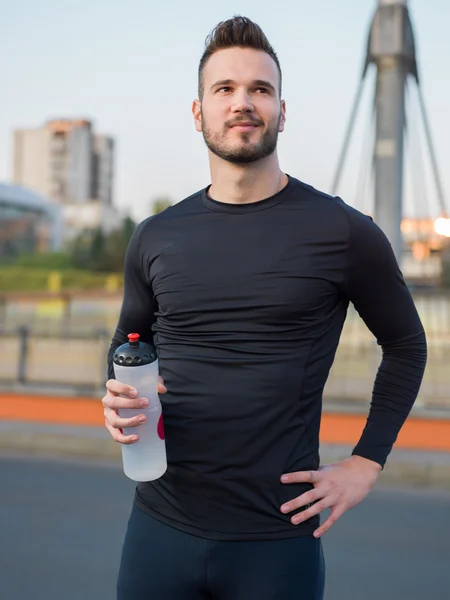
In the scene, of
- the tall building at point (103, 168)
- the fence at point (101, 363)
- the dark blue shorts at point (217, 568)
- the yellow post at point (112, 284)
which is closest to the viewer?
the dark blue shorts at point (217, 568)

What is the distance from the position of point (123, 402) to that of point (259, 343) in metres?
0.33

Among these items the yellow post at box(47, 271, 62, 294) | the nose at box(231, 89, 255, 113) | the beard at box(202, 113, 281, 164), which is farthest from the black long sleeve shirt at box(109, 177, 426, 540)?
the yellow post at box(47, 271, 62, 294)

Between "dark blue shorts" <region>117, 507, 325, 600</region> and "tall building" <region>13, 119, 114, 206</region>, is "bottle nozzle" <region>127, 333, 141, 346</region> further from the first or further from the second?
"tall building" <region>13, 119, 114, 206</region>

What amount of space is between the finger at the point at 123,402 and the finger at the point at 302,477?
0.34 metres

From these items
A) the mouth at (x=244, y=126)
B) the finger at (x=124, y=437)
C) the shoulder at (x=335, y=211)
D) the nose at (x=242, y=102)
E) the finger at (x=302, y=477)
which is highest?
the nose at (x=242, y=102)

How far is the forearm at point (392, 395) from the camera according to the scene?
1.88 m

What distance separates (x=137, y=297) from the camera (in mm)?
2039

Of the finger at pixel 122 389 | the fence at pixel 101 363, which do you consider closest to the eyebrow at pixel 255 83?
the finger at pixel 122 389

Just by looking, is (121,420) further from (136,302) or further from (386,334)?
(386,334)

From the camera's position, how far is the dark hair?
1.83 metres

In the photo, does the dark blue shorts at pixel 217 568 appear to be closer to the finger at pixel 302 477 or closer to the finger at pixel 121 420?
the finger at pixel 302 477

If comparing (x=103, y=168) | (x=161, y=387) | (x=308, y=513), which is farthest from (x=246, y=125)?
(x=103, y=168)

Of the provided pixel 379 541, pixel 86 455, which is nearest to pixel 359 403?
pixel 86 455

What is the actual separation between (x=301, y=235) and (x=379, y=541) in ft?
13.2
